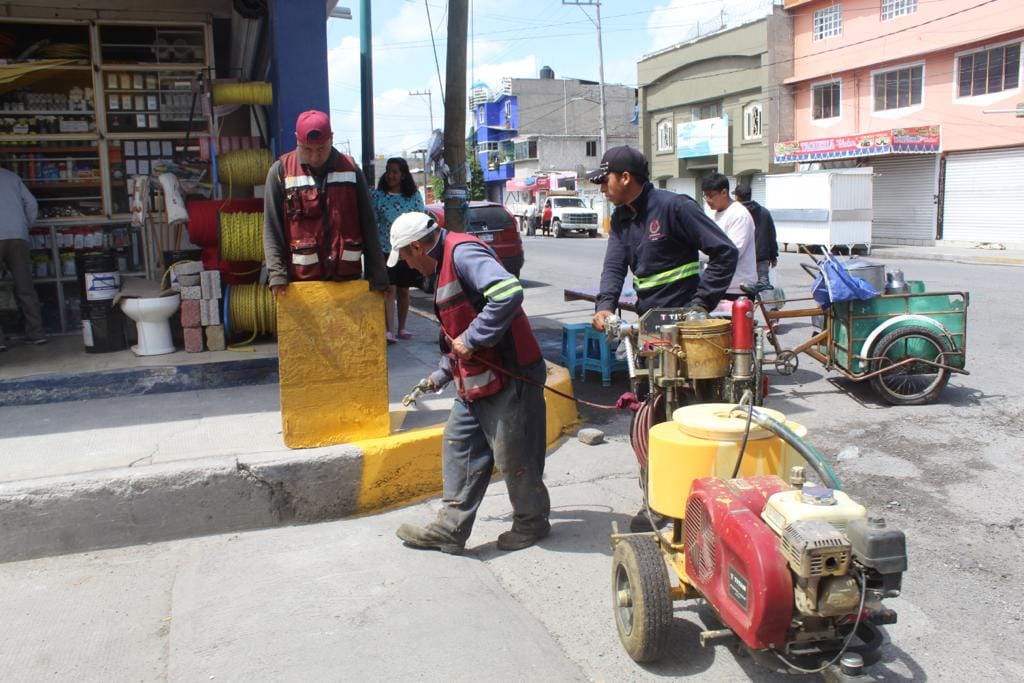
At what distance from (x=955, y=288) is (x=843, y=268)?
7.84m

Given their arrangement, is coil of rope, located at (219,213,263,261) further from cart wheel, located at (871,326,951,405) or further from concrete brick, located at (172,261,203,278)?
cart wheel, located at (871,326,951,405)

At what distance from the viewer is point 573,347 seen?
Answer: 820 centimetres

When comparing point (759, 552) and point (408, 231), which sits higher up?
point (408, 231)

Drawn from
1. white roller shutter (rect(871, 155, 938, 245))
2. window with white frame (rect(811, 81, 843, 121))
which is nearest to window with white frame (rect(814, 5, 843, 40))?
window with white frame (rect(811, 81, 843, 121))

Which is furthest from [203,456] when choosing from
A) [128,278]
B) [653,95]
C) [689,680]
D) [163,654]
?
[653,95]

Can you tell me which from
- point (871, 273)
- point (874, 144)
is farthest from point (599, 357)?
point (874, 144)

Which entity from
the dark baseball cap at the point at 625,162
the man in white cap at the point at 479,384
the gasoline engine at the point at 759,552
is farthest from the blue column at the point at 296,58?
the gasoline engine at the point at 759,552

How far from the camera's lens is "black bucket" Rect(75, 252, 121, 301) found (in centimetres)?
726

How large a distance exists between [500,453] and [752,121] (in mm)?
35203

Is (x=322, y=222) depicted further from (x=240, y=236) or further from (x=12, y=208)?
(x=12, y=208)

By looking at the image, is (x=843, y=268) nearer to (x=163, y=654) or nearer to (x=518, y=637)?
(x=518, y=637)

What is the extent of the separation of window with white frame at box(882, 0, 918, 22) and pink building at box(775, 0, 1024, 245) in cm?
4

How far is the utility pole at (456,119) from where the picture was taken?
25.4 feet

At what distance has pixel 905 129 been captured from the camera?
27.2 m
